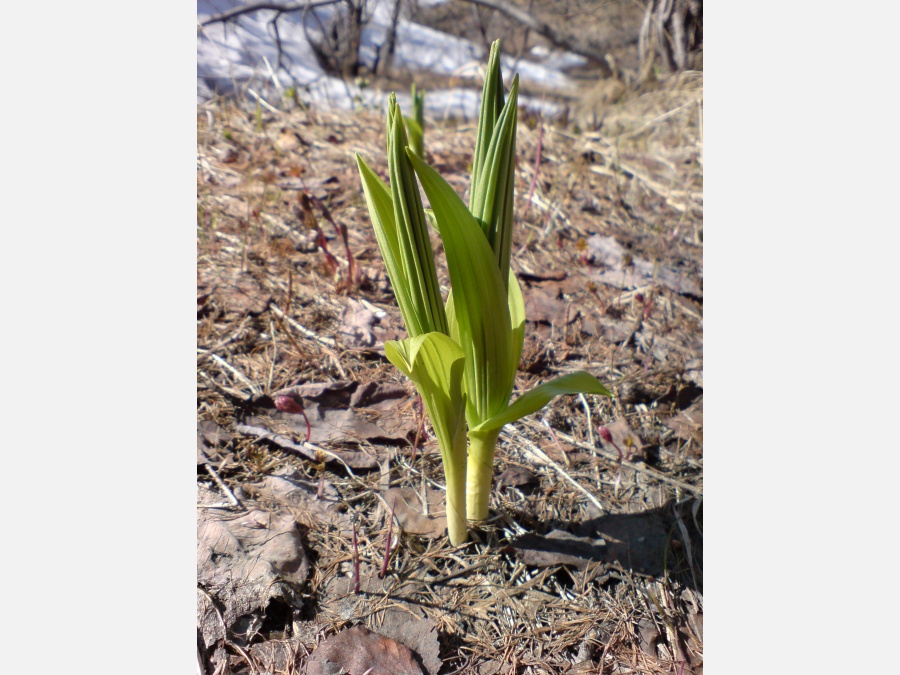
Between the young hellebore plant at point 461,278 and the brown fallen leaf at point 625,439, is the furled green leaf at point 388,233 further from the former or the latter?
the brown fallen leaf at point 625,439

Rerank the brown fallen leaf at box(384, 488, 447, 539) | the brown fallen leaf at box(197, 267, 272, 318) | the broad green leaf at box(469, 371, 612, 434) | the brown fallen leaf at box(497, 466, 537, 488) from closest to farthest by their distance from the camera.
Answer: the broad green leaf at box(469, 371, 612, 434) → the brown fallen leaf at box(384, 488, 447, 539) → the brown fallen leaf at box(497, 466, 537, 488) → the brown fallen leaf at box(197, 267, 272, 318)

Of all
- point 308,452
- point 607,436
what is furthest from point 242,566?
point 607,436

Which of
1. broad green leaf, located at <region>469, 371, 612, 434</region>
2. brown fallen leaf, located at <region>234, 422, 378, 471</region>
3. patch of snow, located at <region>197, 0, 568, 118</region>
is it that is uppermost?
patch of snow, located at <region>197, 0, 568, 118</region>

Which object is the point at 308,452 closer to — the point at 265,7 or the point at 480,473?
the point at 480,473

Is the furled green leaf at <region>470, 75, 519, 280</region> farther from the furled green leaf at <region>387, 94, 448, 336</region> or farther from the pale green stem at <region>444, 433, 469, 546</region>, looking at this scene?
the pale green stem at <region>444, 433, 469, 546</region>

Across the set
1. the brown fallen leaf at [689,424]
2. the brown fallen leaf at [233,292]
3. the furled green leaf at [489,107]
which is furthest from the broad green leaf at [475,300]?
the brown fallen leaf at [233,292]

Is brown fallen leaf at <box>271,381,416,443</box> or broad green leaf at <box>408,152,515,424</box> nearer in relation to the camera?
broad green leaf at <box>408,152,515,424</box>

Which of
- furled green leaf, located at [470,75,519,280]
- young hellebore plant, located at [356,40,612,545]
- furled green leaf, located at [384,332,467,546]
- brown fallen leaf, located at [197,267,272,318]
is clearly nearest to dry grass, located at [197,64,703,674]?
brown fallen leaf, located at [197,267,272,318]

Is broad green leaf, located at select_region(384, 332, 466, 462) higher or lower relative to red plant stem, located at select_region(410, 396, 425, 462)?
higher
